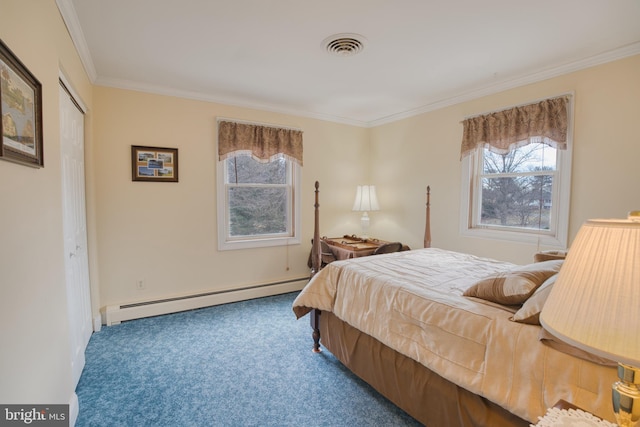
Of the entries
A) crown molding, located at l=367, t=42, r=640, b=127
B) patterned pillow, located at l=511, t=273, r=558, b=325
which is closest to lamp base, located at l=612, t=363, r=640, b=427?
patterned pillow, located at l=511, t=273, r=558, b=325

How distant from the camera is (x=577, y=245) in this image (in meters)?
0.78

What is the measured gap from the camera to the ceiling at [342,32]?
6.39 ft

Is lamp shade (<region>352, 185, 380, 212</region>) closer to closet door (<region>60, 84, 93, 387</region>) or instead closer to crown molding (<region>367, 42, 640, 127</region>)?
crown molding (<region>367, 42, 640, 127</region>)

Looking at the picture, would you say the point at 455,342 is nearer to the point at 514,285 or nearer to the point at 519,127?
the point at 514,285

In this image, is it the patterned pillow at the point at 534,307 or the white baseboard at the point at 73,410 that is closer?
the patterned pillow at the point at 534,307

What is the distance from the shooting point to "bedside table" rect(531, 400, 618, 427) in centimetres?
94

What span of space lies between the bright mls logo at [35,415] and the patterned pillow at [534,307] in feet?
6.51

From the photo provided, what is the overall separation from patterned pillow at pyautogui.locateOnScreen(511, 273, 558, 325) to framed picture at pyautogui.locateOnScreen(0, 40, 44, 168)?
82.0 inches

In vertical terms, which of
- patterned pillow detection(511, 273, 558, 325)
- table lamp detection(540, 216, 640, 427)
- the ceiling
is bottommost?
patterned pillow detection(511, 273, 558, 325)

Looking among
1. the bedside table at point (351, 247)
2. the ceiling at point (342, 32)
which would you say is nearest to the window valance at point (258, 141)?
the ceiling at point (342, 32)

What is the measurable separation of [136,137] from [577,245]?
3668 mm

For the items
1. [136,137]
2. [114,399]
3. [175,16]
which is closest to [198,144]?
[136,137]

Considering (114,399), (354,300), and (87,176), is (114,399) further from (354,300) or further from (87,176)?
(87,176)

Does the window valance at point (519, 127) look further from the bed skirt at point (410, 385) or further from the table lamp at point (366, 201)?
the bed skirt at point (410, 385)
